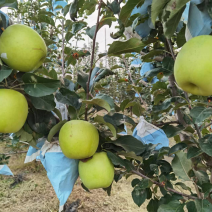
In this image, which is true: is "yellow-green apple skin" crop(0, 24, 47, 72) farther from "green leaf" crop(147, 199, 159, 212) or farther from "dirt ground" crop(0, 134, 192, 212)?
"dirt ground" crop(0, 134, 192, 212)

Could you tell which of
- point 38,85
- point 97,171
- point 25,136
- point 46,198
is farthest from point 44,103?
point 46,198

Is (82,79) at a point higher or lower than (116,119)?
higher

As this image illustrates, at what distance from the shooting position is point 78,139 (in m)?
0.65

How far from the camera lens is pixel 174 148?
0.79m

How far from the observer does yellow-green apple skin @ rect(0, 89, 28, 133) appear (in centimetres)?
56

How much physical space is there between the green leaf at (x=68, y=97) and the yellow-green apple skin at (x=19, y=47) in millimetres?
148

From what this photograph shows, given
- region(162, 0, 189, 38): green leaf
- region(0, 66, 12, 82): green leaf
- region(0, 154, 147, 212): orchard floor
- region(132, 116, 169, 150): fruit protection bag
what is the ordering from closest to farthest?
region(162, 0, 189, 38): green leaf → region(0, 66, 12, 82): green leaf → region(132, 116, 169, 150): fruit protection bag → region(0, 154, 147, 212): orchard floor

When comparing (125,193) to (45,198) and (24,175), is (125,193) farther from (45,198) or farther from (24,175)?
(24,175)

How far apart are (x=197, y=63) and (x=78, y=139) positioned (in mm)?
434

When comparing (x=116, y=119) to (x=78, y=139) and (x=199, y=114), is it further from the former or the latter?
(x=199, y=114)

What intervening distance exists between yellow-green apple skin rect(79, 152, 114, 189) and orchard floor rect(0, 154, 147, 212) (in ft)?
5.27

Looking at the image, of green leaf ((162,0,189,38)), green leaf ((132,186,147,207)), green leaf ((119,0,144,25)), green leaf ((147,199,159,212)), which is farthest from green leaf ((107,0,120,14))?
green leaf ((147,199,159,212))

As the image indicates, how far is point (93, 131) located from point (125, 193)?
197 centimetres

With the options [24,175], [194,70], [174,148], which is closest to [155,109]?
[174,148]
